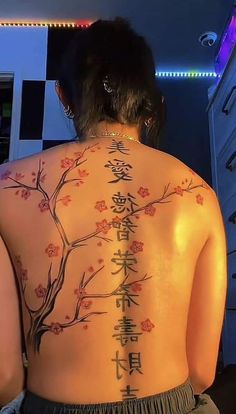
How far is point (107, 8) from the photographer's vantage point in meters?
1.93

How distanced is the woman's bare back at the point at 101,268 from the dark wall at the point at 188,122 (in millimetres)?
1278

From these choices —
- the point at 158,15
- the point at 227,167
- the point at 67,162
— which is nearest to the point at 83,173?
the point at 67,162

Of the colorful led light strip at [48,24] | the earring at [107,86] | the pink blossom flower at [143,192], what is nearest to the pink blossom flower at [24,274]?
the pink blossom flower at [143,192]

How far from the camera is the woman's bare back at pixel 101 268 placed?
2.25ft

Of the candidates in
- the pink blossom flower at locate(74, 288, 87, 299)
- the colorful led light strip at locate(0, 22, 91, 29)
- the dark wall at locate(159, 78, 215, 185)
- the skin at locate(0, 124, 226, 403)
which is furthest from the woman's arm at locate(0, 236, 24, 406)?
the colorful led light strip at locate(0, 22, 91, 29)

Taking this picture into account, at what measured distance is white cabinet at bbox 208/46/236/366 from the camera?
159 centimetres

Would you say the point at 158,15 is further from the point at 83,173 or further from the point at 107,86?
the point at 83,173

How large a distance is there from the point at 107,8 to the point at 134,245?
1470 millimetres

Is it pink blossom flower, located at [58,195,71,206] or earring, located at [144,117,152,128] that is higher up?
earring, located at [144,117,152,128]

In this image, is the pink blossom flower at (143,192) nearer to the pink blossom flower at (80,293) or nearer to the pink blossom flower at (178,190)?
the pink blossom flower at (178,190)

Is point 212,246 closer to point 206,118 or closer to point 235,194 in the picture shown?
point 235,194

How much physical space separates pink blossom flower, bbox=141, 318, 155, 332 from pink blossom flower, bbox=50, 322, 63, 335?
0.39 ft

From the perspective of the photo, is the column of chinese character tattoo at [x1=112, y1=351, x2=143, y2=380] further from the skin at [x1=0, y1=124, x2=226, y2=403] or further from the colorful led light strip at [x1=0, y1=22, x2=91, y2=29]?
the colorful led light strip at [x1=0, y1=22, x2=91, y2=29]

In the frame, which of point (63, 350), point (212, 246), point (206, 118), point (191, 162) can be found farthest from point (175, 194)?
point (206, 118)
